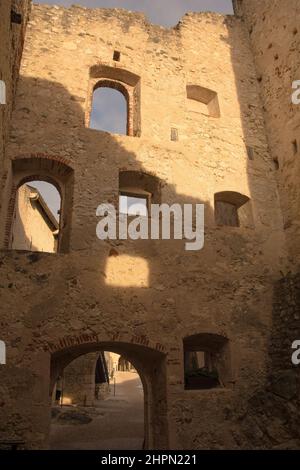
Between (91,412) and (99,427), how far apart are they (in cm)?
143

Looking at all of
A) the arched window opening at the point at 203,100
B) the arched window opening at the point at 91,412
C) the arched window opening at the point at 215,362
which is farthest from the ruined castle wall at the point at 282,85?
the arched window opening at the point at 91,412

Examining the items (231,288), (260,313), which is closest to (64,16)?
(231,288)

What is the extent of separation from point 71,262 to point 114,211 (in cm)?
142

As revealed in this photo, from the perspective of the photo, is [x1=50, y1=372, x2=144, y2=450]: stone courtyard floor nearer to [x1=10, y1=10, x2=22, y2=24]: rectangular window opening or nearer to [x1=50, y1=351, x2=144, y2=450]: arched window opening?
[x1=50, y1=351, x2=144, y2=450]: arched window opening

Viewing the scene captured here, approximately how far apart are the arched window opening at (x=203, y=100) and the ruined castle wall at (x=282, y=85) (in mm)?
1398

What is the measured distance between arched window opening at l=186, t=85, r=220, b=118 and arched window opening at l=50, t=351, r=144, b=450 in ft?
22.6

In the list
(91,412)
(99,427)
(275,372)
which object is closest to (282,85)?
(275,372)

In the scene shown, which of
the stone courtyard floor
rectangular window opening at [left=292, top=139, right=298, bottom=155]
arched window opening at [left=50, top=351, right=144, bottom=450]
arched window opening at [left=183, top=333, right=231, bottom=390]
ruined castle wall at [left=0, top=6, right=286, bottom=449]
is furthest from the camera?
arched window opening at [left=50, top=351, right=144, bottom=450]

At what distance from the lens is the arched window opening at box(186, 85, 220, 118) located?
32.6 feet

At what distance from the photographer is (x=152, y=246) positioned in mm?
7270

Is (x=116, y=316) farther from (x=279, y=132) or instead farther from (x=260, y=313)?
(x=279, y=132)

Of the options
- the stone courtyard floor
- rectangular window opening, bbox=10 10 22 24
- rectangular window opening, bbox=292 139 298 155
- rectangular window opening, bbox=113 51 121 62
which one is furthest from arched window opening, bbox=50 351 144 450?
rectangular window opening, bbox=113 51 121 62

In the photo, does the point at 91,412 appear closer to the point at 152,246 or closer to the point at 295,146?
the point at 152,246

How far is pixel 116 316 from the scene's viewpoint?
21.0 ft
